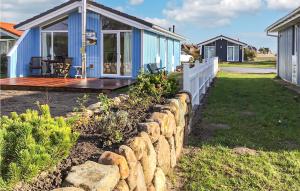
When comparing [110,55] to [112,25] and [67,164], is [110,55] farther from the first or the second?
[67,164]

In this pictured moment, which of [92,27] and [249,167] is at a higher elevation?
[92,27]

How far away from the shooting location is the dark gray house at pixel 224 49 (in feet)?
182

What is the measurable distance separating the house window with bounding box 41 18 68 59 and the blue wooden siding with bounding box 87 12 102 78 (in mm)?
1241

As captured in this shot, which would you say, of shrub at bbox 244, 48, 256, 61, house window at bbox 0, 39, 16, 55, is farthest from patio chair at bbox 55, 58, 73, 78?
shrub at bbox 244, 48, 256, 61

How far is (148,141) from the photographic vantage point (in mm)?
4254

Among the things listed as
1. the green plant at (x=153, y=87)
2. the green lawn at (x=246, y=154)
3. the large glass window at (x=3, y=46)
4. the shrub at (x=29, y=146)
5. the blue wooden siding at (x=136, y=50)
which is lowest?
the green lawn at (x=246, y=154)

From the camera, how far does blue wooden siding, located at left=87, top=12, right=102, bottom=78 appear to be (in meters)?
19.4

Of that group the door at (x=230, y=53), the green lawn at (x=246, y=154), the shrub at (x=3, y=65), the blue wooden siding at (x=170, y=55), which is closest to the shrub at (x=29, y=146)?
the green lawn at (x=246, y=154)

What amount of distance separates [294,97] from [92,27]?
34.1 feet

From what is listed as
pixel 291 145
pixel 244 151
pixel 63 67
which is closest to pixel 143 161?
pixel 244 151

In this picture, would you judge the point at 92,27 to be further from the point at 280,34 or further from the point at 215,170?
the point at 215,170

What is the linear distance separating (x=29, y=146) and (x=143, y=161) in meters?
1.29

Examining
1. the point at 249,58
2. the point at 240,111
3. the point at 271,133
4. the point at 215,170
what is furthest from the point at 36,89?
the point at 249,58

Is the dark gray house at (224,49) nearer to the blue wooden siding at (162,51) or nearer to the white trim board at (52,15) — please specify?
the blue wooden siding at (162,51)
